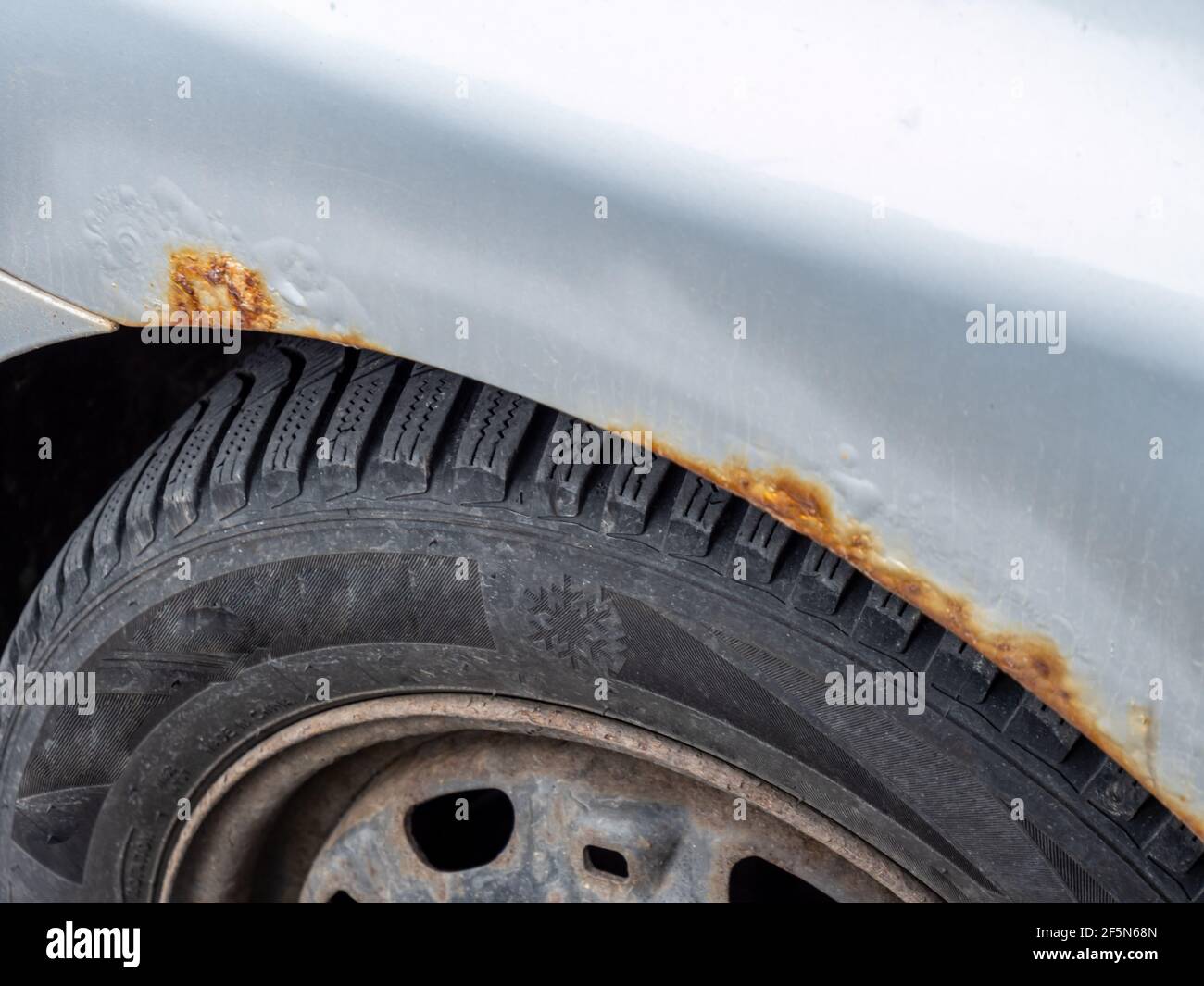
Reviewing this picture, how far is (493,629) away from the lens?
1351 mm

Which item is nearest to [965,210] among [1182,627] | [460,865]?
[1182,627]

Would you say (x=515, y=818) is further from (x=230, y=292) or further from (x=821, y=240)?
(x=821, y=240)

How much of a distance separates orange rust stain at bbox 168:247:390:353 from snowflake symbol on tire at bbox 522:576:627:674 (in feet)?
0.96

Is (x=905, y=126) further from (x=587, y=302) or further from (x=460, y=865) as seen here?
(x=460, y=865)

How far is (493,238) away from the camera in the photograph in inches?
43.0

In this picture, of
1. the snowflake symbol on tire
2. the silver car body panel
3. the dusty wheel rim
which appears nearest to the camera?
the silver car body panel

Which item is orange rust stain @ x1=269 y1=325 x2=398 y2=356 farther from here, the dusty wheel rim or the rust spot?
the dusty wheel rim

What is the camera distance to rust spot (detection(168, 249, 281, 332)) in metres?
1.20

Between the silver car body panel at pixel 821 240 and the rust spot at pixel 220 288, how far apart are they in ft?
0.11

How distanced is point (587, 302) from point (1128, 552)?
0.46 meters

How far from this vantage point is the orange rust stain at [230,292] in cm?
120

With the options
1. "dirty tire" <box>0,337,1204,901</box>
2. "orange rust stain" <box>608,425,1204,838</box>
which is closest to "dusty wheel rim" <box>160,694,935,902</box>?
"dirty tire" <box>0,337,1204,901</box>

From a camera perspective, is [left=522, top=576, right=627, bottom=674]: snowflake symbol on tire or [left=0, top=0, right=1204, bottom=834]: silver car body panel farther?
[left=522, top=576, right=627, bottom=674]: snowflake symbol on tire

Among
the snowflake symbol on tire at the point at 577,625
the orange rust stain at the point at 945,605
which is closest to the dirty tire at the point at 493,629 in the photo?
the snowflake symbol on tire at the point at 577,625
